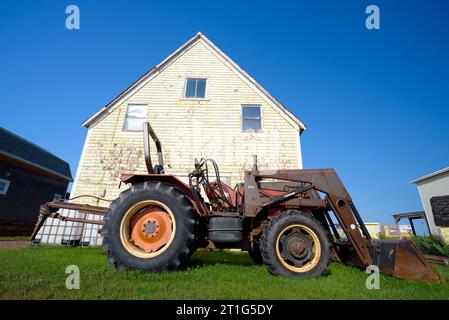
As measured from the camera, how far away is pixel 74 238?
311 inches

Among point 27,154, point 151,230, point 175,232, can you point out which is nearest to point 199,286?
point 175,232

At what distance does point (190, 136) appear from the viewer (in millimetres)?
10016

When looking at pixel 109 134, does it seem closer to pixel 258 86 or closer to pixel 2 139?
pixel 258 86

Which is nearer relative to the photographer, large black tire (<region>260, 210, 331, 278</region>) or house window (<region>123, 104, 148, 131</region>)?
large black tire (<region>260, 210, 331, 278</region>)

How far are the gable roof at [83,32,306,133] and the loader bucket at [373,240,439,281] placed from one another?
7039 millimetres

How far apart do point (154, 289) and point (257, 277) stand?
57.8 inches

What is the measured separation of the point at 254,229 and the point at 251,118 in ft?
23.5

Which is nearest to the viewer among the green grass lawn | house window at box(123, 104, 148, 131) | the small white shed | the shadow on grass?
the green grass lawn

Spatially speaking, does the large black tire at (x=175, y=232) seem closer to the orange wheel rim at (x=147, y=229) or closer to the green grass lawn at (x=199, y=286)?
the orange wheel rim at (x=147, y=229)

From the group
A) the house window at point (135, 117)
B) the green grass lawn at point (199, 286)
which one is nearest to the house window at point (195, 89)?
the house window at point (135, 117)

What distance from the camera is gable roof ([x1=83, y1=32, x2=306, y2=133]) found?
10.3 meters

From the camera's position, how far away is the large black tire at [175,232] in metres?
3.31

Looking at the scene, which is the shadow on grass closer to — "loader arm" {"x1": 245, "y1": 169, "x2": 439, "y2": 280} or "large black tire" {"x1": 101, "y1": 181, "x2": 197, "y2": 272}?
"large black tire" {"x1": 101, "y1": 181, "x2": 197, "y2": 272}

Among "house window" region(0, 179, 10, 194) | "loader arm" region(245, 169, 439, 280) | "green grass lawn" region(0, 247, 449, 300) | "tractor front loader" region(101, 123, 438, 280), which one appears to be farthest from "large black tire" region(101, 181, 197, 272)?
"house window" region(0, 179, 10, 194)
